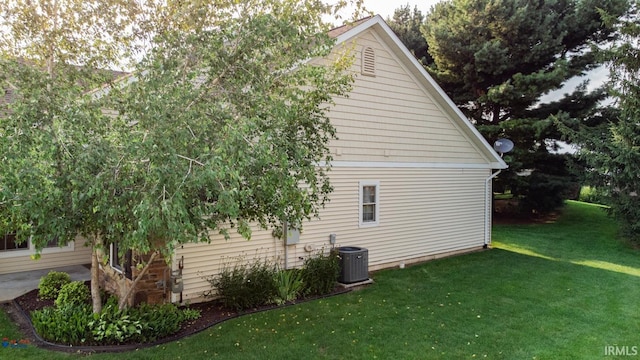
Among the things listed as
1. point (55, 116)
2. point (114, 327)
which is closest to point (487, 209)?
point (114, 327)

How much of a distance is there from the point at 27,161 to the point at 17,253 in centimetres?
744

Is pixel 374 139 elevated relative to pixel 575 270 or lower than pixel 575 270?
elevated

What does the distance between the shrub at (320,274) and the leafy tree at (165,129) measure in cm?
303

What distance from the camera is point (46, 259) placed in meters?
9.67

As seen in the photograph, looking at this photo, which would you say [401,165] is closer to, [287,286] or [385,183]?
[385,183]

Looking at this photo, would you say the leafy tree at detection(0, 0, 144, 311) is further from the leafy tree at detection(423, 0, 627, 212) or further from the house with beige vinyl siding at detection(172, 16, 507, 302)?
the leafy tree at detection(423, 0, 627, 212)

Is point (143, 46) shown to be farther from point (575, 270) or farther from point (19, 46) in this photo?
point (575, 270)

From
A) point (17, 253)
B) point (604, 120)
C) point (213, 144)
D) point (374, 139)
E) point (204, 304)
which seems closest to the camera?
point (213, 144)

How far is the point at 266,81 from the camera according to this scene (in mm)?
5262

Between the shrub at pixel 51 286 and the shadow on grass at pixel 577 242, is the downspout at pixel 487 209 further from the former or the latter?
the shrub at pixel 51 286

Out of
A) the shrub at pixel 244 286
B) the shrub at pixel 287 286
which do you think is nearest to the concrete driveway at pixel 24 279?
the shrub at pixel 244 286

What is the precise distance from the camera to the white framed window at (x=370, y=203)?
1009cm

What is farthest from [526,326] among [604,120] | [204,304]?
[604,120]

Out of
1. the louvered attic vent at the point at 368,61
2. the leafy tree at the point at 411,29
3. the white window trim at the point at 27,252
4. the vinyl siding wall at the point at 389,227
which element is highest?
the leafy tree at the point at 411,29
